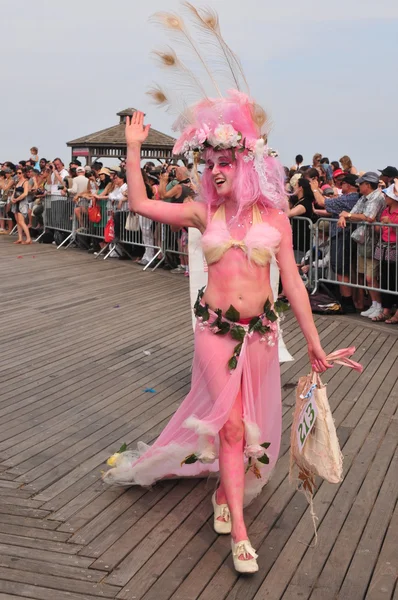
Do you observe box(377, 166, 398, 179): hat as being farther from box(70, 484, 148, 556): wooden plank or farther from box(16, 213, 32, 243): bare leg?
box(16, 213, 32, 243): bare leg

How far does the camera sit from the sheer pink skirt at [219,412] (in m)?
3.81

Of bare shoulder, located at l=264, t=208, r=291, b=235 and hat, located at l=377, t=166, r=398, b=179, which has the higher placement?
hat, located at l=377, t=166, r=398, b=179

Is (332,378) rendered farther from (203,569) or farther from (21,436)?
(203,569)

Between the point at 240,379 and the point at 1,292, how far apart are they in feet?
26.7

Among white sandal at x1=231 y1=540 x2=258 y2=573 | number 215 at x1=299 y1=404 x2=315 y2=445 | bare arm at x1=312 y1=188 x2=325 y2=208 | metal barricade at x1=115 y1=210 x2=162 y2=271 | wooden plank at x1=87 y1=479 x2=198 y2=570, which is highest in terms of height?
bare arm at x1=312 y1=188 x2=325 y2=208

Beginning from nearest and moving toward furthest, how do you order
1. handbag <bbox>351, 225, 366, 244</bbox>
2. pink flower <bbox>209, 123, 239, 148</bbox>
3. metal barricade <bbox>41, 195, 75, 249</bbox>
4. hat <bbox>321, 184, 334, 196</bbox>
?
1. pink flower <bbox>209, 123, 239, 148</bbox>
2. handbag <bbox>351, 225, 366, 244</bbox>
3. hat <bbox>321, 184, 334, 196</bbox>
4. metal barricade <bbox>41, 195, 75, 249</bbox>

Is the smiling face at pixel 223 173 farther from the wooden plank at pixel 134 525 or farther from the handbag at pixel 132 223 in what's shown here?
the handbag at pixel 132 223

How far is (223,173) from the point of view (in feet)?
12.4

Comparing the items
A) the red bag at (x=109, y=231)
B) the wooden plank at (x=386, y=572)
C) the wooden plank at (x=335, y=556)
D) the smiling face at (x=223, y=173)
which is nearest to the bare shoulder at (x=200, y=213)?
the smiling face at (x=223, y=173)

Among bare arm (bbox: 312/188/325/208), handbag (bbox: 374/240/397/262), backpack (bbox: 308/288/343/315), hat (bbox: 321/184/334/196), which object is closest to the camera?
handbag (bbox: 374/240/397/262)

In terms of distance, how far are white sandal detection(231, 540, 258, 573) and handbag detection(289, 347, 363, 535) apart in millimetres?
342

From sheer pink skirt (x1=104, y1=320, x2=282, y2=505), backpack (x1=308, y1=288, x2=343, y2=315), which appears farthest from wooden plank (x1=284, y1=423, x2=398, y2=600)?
backpack (x1=308, y1=288, x2=343, y2=315)

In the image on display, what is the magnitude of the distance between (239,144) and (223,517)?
1.91m

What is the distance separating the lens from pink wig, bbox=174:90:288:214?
12.3ft
